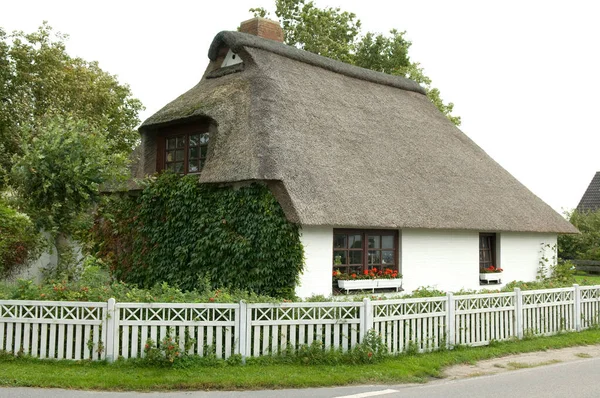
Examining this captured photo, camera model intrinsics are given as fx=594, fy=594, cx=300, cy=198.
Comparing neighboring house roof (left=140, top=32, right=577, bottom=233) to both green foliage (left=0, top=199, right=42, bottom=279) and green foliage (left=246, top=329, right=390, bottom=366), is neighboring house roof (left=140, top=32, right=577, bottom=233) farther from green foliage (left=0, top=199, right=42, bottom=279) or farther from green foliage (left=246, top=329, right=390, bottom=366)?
green foliage (left=0, top=199, right=42, bottom=279)

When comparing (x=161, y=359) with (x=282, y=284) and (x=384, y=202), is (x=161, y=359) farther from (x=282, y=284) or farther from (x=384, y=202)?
(x=384, y=202)

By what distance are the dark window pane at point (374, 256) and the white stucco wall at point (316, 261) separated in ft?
5.38

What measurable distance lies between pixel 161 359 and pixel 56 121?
722 centimetres

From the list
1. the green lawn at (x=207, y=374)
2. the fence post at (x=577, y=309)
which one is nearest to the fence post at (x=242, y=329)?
the green lawn at (x=207, y=374)

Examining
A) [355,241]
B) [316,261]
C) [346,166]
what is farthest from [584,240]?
[316,261]

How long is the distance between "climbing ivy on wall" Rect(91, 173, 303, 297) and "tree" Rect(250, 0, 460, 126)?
19.5 metres

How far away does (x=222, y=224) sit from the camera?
14.4 m

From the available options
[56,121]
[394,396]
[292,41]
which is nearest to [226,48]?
[56,121]

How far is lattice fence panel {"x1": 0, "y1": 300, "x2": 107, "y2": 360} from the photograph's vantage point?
9.30m

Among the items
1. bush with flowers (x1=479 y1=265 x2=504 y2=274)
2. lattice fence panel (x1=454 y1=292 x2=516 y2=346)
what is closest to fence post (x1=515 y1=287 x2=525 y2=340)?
lattice fence panel (x1=454 y1=292 x2=516 y2=346)

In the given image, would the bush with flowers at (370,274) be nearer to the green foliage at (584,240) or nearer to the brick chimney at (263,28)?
the brick chimney at (263,28)

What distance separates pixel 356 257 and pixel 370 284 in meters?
0.80

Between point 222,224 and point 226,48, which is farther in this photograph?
point 226,48

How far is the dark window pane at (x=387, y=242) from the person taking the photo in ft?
51.5
